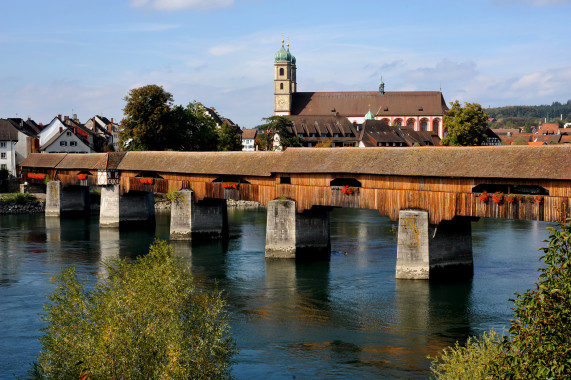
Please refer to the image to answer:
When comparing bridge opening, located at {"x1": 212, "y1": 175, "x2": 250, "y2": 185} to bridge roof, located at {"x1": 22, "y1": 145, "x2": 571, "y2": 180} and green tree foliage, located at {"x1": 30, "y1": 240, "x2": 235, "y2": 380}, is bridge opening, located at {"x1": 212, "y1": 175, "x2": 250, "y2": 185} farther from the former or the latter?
green tree foliage, located at {"x1": 30, "y1": 240, "x2": 235, "y2": 380}

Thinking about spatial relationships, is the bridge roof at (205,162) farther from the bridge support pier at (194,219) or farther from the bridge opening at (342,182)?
the bridge opening at (342,182)

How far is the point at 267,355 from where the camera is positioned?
71.2 ft

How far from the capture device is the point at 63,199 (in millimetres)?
59969

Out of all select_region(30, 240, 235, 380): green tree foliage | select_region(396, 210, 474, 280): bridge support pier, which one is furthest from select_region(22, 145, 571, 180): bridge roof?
select_region(30, 240, 235, 380): green tree foliage

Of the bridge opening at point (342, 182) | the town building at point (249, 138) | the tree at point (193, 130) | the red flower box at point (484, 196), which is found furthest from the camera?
the town building at point (249, 138)

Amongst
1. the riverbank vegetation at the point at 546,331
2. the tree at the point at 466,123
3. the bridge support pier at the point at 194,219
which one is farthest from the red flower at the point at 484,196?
the tree at the point at 466,123

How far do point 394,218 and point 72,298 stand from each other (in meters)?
20.0

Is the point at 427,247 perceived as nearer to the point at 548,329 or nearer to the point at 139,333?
the point at 139,333

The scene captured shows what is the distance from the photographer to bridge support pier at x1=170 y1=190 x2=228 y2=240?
147ft

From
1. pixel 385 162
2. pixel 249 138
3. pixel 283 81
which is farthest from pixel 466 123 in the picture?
pixel 249 138

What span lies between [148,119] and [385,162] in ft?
128

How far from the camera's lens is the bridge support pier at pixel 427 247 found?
3052 cm

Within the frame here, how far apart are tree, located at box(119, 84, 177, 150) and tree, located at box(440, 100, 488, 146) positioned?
26829 millimetres

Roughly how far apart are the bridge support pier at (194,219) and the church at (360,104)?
75.0 meters
